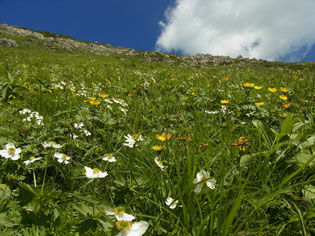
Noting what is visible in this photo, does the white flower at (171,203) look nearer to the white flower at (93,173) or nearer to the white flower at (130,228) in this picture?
the white flower at (130,228)

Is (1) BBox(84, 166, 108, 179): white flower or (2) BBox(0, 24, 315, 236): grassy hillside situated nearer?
(2) BBox(0, 24, 315, 236): grassy hillside

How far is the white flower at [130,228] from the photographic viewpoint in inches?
38.1

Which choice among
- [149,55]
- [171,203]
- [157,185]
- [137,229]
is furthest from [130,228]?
[149,55]

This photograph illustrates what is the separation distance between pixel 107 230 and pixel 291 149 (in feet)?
5.14

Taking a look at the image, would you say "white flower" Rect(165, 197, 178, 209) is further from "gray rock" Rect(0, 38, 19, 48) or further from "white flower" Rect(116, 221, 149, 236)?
"gray rock" Rect(0, 38, 19, 48)

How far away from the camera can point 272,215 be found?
1.48m

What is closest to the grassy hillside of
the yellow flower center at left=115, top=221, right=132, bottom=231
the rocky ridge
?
the yellow flower center at left=115, top=221, right=132, bottom=231

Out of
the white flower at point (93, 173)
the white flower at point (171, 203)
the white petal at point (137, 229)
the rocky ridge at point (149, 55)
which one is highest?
the rocky ridge at point (149, 55)

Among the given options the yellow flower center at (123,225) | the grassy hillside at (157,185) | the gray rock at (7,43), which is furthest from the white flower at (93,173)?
the gray rock at (7,43)

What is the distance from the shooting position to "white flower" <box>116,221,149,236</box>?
967mm

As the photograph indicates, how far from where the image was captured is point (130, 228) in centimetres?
99

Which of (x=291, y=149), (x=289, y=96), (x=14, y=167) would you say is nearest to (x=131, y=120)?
(x=14, y=167)

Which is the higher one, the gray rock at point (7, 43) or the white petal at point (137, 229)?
the gray rock at point (7, 43)

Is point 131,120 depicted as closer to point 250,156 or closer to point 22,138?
point 22,138
